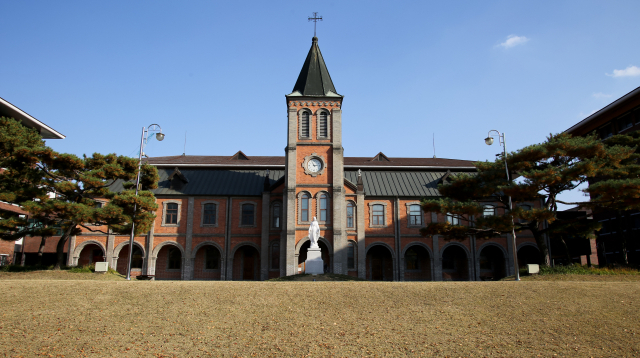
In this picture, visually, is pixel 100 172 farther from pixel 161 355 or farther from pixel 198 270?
pixel 161 355

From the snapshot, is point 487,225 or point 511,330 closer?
point 511,330

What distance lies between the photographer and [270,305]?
13.7 metres

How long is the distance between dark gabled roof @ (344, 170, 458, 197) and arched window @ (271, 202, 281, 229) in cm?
578

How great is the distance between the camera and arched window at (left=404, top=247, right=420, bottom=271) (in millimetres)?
35000

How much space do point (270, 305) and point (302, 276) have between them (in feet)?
36.1

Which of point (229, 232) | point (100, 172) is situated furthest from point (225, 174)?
point (100, 172)

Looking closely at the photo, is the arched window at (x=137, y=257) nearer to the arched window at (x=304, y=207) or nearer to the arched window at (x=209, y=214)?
the arched window at (x=209, y=214)

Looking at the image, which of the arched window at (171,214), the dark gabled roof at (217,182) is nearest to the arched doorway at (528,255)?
the dark gabled roof at (217,182)

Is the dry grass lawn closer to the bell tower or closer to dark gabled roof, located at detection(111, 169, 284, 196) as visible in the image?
the bell tower

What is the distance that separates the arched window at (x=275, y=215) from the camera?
34.1m

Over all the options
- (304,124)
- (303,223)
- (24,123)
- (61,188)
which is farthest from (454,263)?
(24,123)

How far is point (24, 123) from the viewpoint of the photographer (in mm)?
32406

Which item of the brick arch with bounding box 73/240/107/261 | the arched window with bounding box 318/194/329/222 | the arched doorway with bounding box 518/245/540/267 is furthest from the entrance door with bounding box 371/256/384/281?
the brick arch with bounding box 73/240/107/261

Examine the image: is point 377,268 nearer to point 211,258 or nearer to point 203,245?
point 211,258
